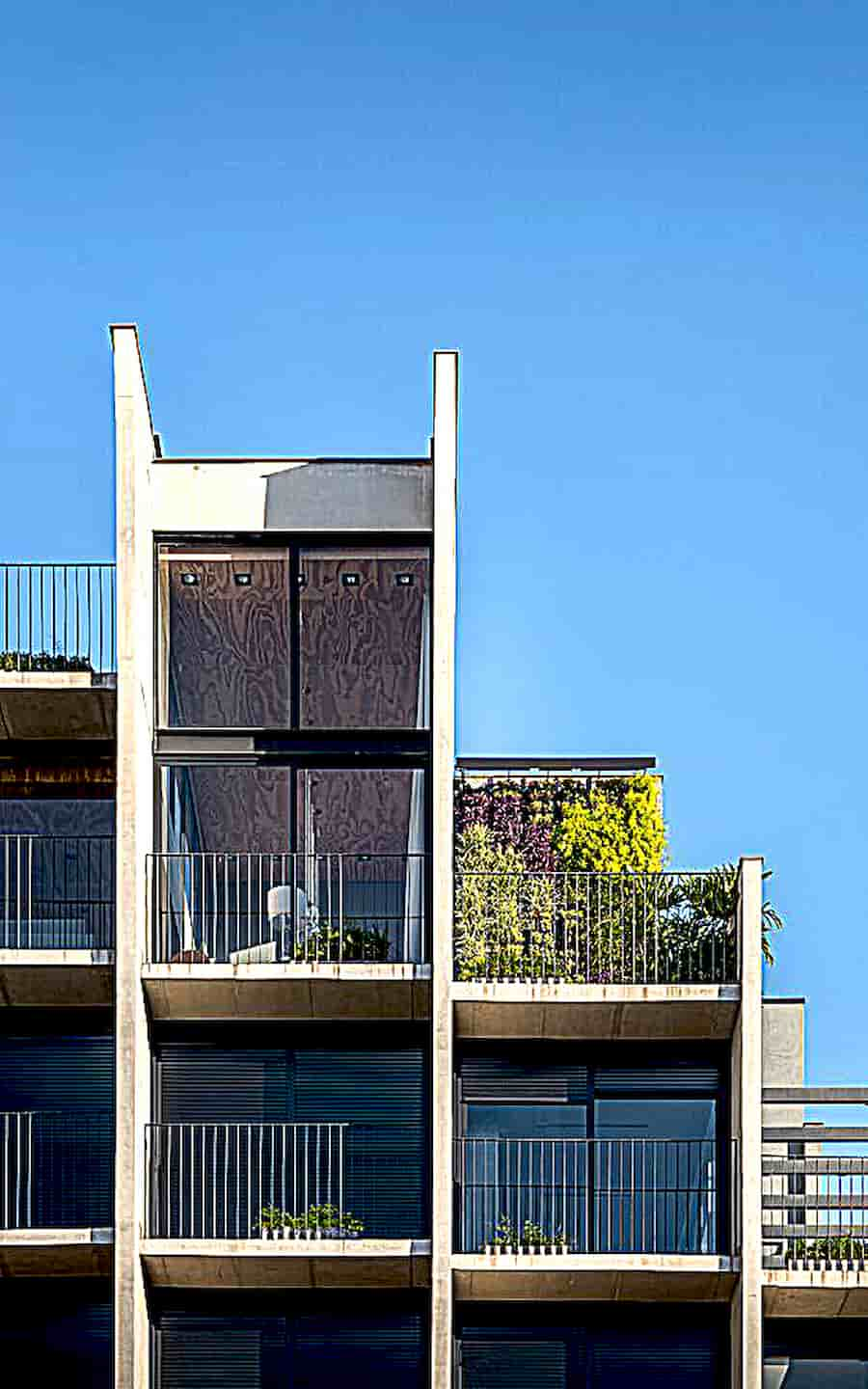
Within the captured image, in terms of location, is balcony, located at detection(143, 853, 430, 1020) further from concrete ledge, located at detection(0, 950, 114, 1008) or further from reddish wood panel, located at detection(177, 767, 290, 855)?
concrete ledge, located at detection(0, 950, 114, 1008)

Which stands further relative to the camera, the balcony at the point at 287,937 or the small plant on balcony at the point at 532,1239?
the balcony at the point at 287,937

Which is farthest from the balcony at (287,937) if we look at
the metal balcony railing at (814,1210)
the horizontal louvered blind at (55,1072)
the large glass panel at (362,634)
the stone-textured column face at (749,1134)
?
the metal balcony railing at (814,1210)

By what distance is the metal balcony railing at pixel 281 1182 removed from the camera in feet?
94.7

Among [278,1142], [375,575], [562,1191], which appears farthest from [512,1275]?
[375,575]

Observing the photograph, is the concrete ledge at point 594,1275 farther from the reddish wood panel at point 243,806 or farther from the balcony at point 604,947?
the reddish wood panel at point 243,806

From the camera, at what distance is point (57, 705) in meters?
29.8

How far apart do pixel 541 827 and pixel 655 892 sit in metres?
3.11

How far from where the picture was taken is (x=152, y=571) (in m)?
30.3

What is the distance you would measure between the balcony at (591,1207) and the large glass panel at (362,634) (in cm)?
492

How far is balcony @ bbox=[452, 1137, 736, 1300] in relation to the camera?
2867cm

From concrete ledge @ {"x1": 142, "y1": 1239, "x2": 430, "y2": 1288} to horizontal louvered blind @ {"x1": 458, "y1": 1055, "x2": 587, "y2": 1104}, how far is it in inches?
90.8

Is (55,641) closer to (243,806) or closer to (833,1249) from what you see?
(243,806)

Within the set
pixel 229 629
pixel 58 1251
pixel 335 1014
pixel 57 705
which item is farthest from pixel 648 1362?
pixel 57 705

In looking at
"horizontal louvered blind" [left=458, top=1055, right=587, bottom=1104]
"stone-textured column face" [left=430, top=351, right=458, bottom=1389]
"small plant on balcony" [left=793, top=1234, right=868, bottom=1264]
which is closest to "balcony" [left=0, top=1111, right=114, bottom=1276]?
"stone-textured column face" [left=430, top=351, right=458, bottom=1389]
